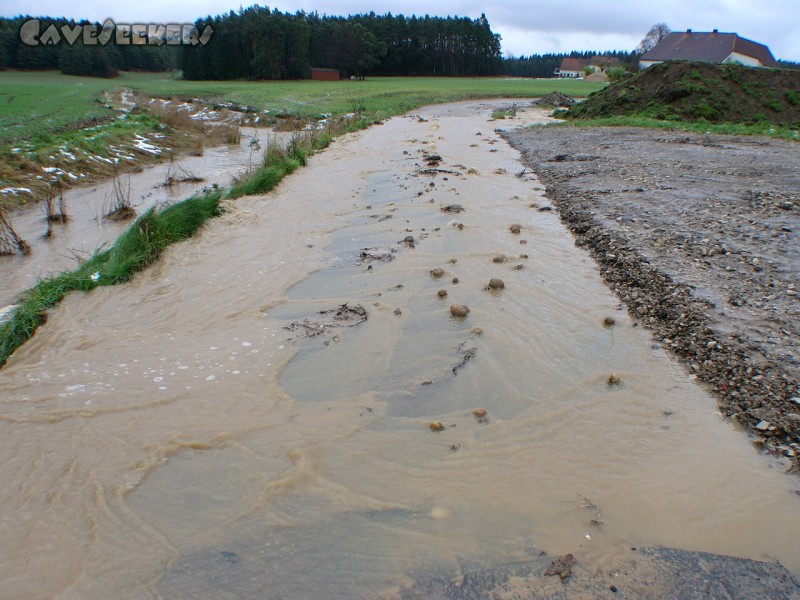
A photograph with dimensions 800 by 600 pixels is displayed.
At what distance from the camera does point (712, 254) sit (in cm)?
613

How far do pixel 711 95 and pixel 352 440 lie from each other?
2095cm

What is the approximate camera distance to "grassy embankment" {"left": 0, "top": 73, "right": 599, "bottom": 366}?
6.18 m

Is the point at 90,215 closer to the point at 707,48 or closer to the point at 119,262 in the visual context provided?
the point at 119,262

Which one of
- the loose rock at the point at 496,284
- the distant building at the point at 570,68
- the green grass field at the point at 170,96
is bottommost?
the loose rock at the point at 496,284

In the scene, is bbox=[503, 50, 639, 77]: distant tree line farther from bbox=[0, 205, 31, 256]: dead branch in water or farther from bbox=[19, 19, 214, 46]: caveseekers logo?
bbox=[0, 205, 31, 256]: dead branch in water

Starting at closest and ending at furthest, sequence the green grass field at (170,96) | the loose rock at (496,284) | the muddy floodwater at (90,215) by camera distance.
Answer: the loose rock at (496,284) < the muddy floodwater at (90,215) < the green grass field at (170,96)

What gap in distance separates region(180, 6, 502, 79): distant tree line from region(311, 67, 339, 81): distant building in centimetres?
96

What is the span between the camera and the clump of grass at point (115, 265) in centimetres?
526

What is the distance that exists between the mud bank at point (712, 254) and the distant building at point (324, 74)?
56.2 metres

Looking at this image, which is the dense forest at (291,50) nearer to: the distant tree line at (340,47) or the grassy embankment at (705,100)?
the distant tree line at (340,47)

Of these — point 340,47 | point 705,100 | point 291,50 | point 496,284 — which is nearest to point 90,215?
point 496,284

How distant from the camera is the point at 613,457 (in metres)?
3.40

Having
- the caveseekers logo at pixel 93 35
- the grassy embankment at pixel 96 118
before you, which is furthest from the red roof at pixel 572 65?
the grassy embankment at pixel 96 118

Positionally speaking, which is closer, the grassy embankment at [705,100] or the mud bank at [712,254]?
the mud bank at [712,254]
